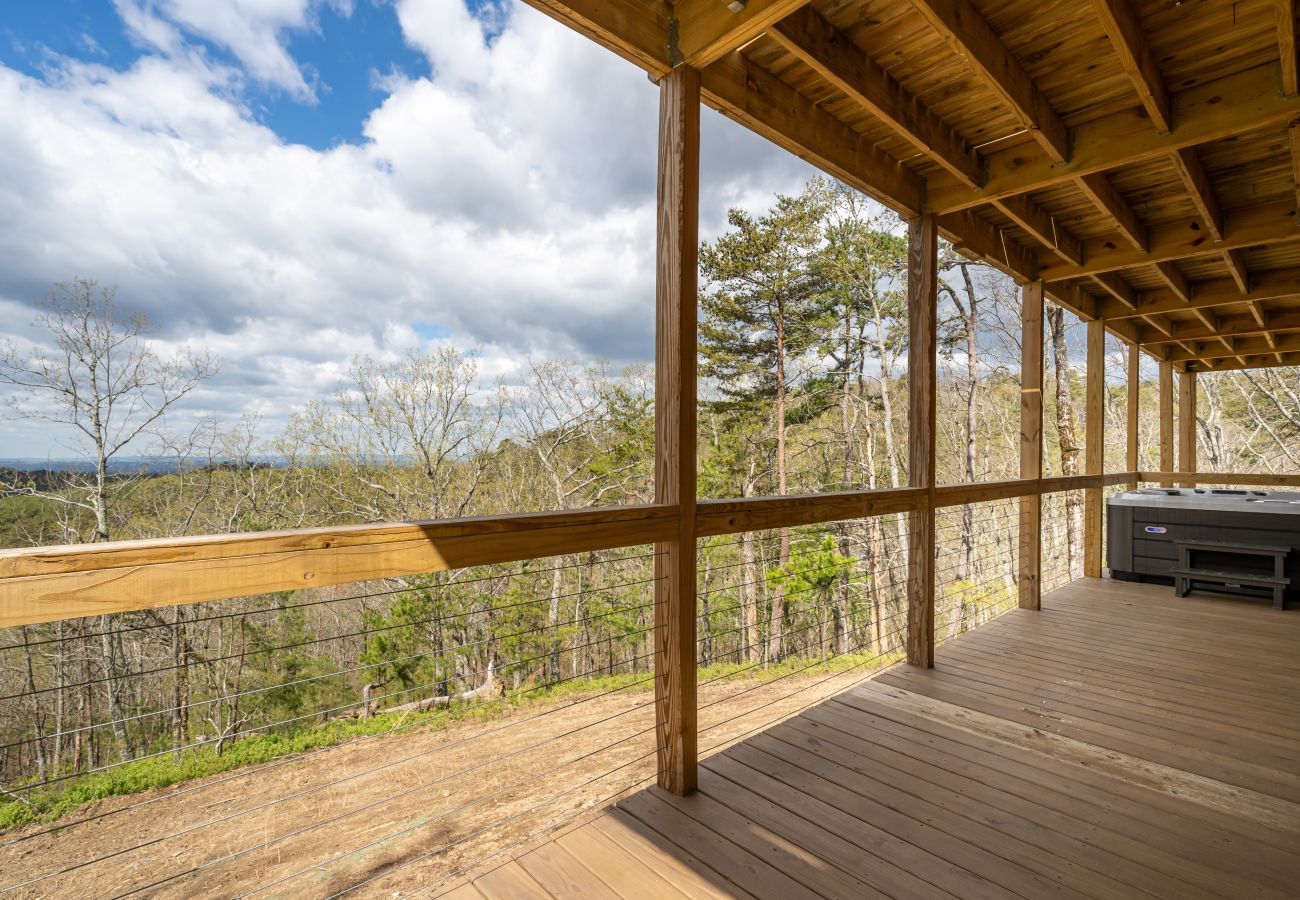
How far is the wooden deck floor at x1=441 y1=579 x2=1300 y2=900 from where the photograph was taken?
5.16 feet

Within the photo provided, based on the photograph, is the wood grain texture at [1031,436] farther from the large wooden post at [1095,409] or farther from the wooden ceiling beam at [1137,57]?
the wooden ceiling beam at [1137,57]

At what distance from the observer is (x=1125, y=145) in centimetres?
256

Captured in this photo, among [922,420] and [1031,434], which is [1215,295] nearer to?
[1031,434]

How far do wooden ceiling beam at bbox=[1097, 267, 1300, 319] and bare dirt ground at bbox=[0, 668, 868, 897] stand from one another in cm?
402

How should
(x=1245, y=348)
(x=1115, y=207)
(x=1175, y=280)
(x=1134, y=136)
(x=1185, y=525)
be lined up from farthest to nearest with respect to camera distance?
(x=1245, y=348) → (x=1185, y=525) → (x=1175, y=280) → (x=1115, y=207) → (x=1134, y=136)

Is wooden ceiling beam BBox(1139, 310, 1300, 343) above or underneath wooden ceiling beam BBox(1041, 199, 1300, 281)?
underneath

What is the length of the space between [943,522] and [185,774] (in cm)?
1278

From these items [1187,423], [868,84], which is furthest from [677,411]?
[1187,423]

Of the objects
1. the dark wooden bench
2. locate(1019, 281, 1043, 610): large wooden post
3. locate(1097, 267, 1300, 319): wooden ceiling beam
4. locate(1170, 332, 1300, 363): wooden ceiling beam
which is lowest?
the dark wooden bench

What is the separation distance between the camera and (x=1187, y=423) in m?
7.21

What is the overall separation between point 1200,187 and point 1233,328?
12.7 ft

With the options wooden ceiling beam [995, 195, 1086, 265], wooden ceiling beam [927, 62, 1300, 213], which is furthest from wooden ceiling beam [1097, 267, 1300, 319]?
wooden ceiling beam [927, 62, 1300, 213]

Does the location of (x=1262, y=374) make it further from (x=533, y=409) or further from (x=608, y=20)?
(x=608, y=20)

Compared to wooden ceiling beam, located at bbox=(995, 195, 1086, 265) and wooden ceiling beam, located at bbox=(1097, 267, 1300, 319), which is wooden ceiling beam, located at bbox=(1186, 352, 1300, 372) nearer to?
wooden ceiling beam, located at bbox=(1097, 267, 1300, 319)
